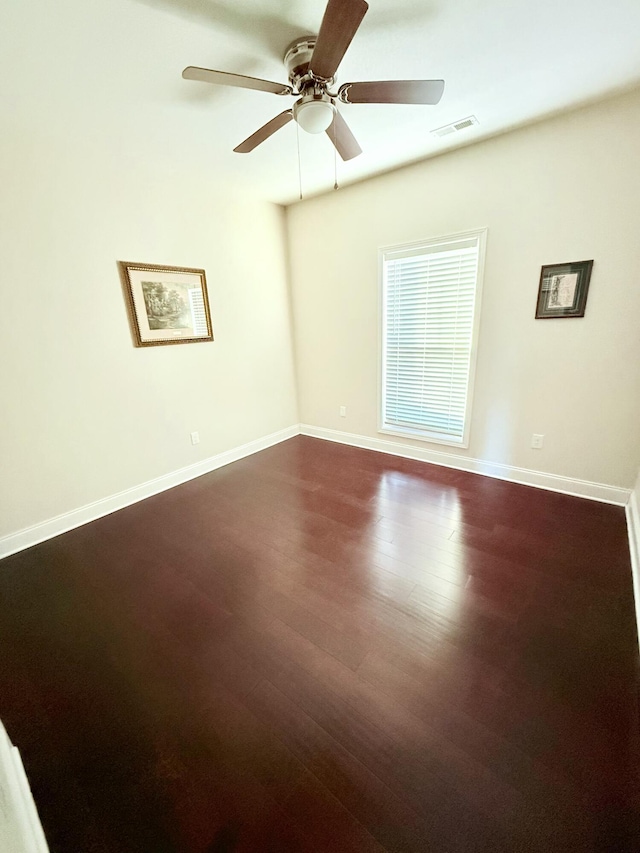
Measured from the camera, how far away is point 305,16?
1.35m

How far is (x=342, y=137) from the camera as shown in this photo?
183 cm

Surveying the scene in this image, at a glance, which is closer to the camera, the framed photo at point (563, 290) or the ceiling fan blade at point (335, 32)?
the ceiling fan blade at point (335, 32)

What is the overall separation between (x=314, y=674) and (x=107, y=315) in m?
2.74

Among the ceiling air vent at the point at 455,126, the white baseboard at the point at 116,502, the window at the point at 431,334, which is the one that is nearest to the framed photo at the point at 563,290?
the window at the point at 431,334

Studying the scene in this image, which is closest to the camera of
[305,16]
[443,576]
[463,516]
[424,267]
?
[305,16]

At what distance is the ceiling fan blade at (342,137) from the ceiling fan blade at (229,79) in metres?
0.29

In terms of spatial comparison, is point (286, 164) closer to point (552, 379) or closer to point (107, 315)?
point (107, 315)

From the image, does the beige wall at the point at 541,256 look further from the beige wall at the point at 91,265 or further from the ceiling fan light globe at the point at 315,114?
the ceiling fan light globe at the point at 315,114

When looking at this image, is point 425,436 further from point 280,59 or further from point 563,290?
point 280,59

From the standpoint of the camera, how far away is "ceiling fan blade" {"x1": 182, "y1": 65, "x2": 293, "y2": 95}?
52.1 inches

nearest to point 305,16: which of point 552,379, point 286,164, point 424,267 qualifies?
point 286,164

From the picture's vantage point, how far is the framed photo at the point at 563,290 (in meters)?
2.25

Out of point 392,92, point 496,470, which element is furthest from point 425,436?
point 392,92

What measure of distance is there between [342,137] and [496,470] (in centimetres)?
273
